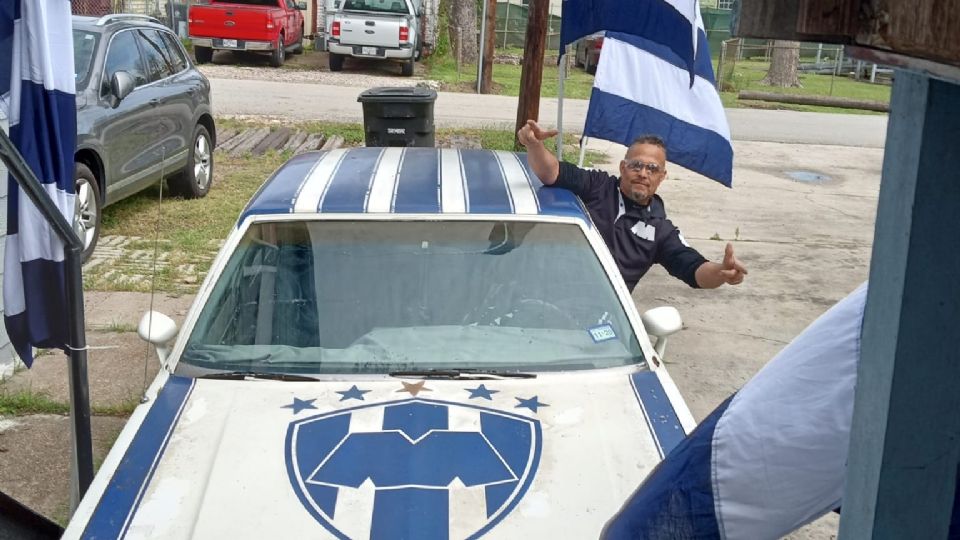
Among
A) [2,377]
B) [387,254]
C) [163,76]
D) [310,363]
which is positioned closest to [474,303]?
[387,254]

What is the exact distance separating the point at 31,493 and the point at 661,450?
9.47ft

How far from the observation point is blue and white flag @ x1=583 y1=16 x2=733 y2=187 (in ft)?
21.0

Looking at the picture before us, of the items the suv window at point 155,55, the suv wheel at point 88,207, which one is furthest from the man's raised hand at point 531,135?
the suv window at point 155,55

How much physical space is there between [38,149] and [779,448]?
9.60ft

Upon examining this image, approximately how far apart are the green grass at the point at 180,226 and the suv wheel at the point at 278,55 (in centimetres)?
966

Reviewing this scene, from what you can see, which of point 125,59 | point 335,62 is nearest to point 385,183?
point 125,59

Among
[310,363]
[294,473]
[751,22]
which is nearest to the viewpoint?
[751,22]

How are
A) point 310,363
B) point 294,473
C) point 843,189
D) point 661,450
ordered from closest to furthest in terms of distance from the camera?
point 294,473
point 661,450
point 310,363
point 843,189

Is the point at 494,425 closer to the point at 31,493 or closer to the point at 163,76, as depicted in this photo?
the point at 31,493

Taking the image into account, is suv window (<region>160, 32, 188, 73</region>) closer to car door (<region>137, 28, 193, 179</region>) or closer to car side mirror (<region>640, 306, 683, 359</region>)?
car door (<region>137, 28, 193, 179</region>)

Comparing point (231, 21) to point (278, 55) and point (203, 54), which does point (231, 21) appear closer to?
point (278, 55)

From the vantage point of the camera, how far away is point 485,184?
431 centimetres

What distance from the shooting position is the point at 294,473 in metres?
3.04

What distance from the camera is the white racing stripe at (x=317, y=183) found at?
3.99 metres
